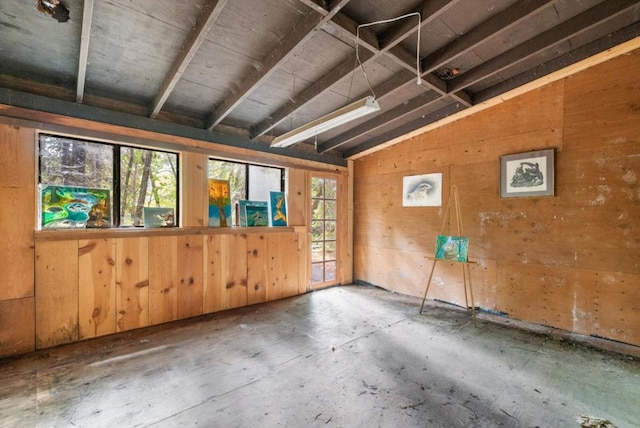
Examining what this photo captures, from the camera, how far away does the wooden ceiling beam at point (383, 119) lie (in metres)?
3.70

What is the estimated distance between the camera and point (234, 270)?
13.4 feet

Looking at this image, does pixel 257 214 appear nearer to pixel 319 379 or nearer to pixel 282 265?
pixel 282 265

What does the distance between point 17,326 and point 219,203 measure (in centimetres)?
226

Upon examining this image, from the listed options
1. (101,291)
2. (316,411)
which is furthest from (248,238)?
(316,411)

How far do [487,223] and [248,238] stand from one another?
11.0 ft

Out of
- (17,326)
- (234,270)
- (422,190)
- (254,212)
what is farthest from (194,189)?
(422,190)

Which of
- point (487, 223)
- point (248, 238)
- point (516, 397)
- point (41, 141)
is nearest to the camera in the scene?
point (516, 397)

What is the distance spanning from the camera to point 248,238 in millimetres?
4199

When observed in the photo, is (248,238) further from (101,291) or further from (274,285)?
(101,291)

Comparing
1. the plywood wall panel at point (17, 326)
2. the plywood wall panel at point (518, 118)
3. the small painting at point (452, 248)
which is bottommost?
the plywood wall panel at point (17, 326)

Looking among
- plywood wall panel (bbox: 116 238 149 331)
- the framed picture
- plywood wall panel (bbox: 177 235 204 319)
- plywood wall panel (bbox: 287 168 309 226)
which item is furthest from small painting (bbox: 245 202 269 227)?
the framed picture

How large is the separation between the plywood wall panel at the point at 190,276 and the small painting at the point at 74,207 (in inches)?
33.2

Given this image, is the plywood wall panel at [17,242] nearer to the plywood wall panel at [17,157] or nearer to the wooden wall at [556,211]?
the plywood wall panel at [17,157]

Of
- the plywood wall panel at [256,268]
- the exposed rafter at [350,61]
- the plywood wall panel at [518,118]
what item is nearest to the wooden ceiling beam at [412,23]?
the exposed rafter at [350,61]
